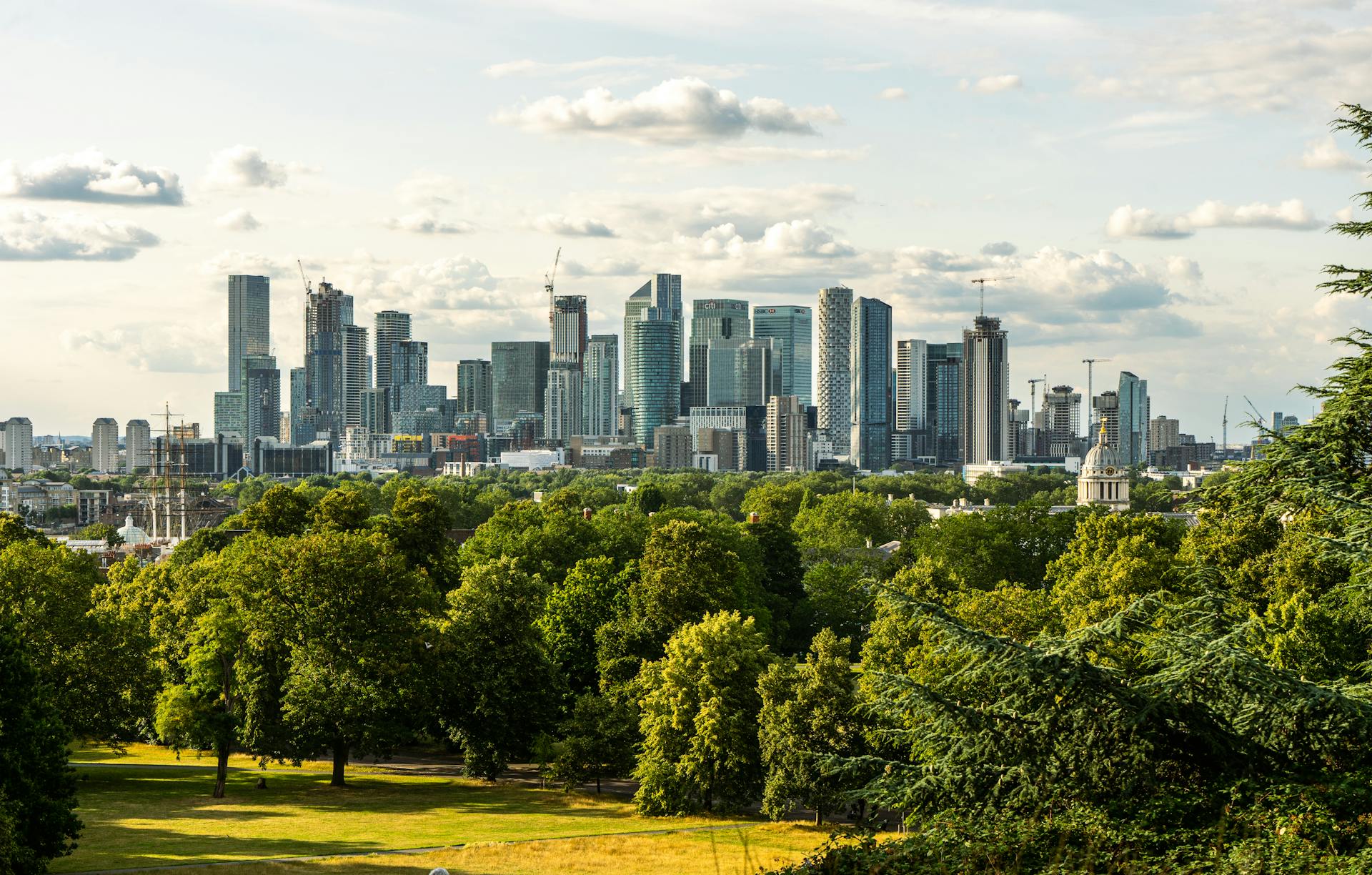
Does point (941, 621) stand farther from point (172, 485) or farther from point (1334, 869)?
point (172, 485)

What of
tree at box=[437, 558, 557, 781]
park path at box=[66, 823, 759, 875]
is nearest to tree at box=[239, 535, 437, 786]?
tree at box=[437, 558, 557, 781]

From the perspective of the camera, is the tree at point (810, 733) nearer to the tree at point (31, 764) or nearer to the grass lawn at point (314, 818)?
the grass lawn at point (314, 818)

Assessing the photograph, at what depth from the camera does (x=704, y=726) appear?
37656mm

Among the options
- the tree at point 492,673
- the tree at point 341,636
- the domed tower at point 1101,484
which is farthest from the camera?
the domed tower at point 1101,484

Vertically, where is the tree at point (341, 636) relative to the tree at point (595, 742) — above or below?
above

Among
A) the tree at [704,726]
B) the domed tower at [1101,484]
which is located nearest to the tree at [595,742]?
the tree at [704,726]

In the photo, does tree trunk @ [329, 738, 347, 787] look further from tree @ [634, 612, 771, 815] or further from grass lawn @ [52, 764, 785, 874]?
tree @ [634, 612, 771, 815]

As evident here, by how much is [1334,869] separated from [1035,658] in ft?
12.3

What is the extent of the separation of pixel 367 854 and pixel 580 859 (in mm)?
5227

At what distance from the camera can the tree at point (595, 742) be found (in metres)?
41.1

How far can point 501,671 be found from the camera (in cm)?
4300

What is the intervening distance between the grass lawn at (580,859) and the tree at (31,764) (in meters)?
3.98

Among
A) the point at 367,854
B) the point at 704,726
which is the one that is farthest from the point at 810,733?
the point at 367,854

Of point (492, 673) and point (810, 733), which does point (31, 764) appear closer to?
point (492, 673)
